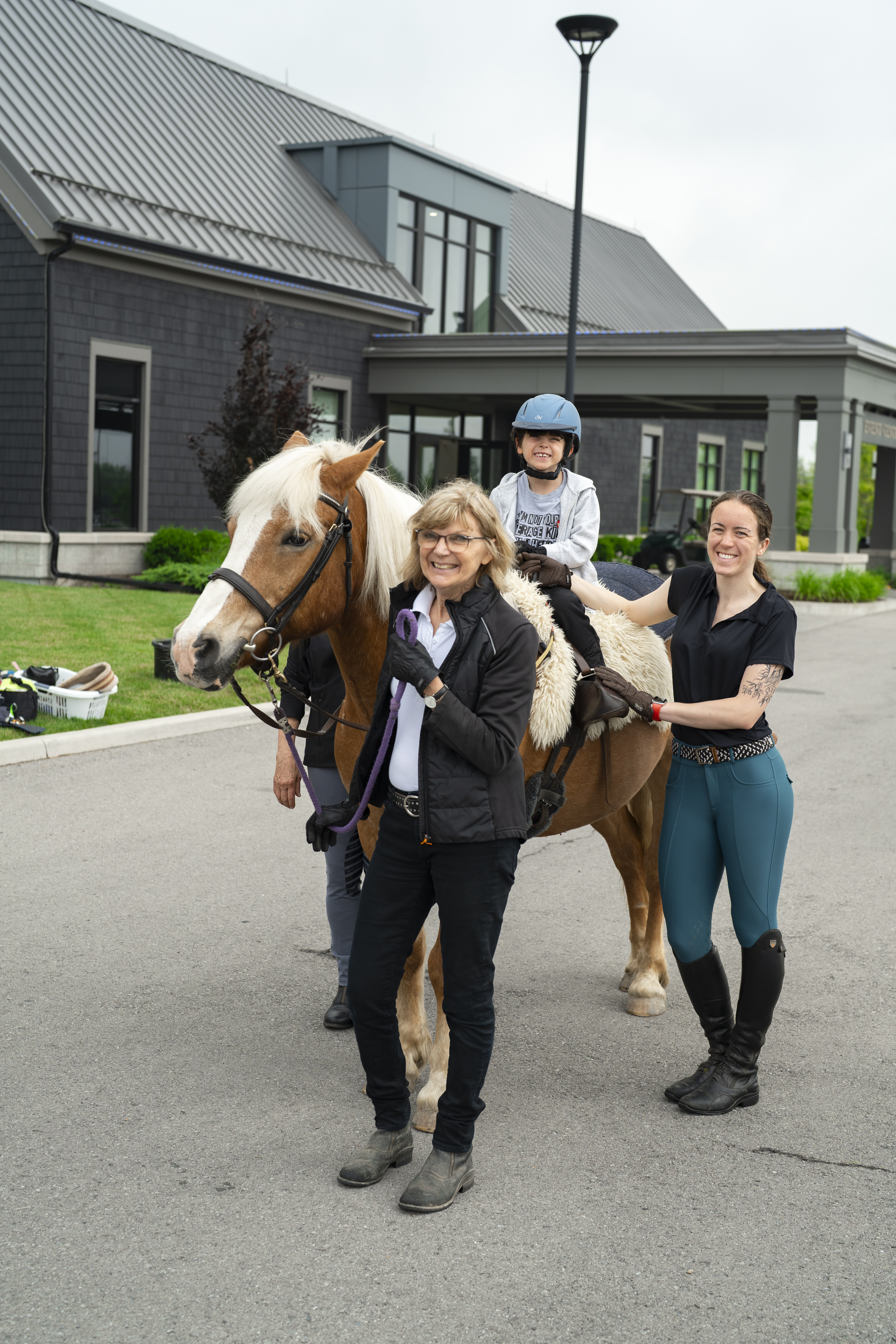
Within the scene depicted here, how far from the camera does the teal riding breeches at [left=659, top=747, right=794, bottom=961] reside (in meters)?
4.03

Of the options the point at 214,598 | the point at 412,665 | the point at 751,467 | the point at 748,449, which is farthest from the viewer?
the point at 751,467

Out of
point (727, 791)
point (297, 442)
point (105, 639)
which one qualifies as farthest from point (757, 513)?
point (105, 639)

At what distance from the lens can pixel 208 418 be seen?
866 inches

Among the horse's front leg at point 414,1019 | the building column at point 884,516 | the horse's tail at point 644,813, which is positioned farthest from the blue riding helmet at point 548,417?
the building column at point 884,516

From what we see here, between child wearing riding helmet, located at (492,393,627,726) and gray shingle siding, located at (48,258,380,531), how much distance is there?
16.0 m

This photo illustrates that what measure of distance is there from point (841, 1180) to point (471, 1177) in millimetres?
1130

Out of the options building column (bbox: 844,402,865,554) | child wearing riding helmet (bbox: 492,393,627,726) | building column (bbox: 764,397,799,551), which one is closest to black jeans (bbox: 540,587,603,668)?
child wearing riding helmet (bbox: 492,393,627,726)

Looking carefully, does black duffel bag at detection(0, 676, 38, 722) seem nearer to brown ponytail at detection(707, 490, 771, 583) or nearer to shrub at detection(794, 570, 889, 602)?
brown ponytail at detection(707, 490, 771, 583)

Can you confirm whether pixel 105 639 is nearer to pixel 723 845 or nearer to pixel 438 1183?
pixel 723 845

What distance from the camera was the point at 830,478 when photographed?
23359mm

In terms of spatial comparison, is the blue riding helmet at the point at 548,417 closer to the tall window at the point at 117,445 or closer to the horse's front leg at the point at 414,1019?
the horse's front leg at the point at 414,1019

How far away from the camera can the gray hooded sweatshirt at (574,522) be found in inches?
187

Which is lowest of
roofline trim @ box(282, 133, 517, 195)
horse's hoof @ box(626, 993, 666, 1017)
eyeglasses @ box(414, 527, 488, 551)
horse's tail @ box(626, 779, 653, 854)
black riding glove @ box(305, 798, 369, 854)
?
horse's hoof @ box(626, 993, 666, 1017)

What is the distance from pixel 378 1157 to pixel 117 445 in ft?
61.0
